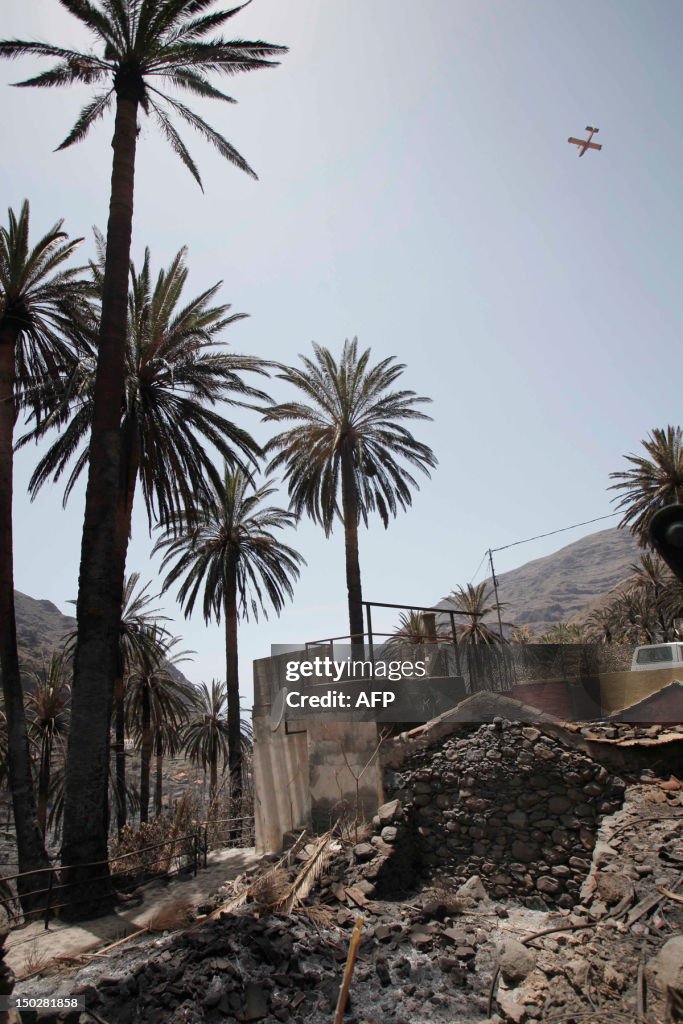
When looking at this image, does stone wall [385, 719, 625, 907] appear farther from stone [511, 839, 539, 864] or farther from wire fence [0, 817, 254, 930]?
wire fence [0, 817, 254, 930]

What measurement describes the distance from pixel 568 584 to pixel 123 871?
559 feet

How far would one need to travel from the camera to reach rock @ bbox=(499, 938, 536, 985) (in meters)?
6.19

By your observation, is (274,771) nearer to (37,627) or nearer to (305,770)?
(305,770)

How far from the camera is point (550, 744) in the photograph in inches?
374

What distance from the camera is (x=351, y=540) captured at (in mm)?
21719

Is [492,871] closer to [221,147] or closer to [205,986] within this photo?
[205,986]

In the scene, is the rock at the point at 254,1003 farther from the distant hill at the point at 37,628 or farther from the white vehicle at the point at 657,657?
the distant hill at the point at 37,628

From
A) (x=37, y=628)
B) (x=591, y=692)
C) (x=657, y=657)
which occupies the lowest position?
(x=591, y=692)

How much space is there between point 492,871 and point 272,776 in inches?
243

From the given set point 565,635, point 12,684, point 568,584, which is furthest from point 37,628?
point 568,584

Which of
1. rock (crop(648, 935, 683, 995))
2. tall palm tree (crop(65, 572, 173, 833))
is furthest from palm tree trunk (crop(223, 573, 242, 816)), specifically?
rock (crop(648, 935, 683, 995))

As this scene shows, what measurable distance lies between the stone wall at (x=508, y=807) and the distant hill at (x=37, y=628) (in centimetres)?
5512

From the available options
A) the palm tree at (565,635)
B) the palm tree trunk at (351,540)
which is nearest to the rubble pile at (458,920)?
the palm tree trunk at (351,540)

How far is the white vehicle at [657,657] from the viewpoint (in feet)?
45.0
